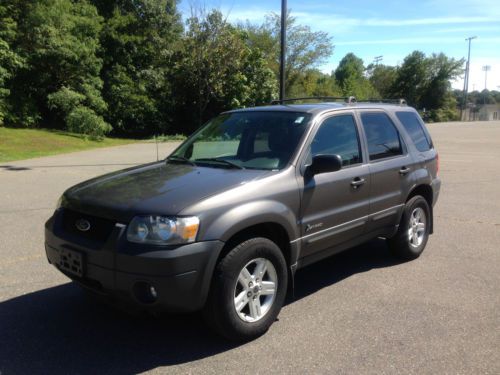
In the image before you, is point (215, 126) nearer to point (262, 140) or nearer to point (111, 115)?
point (262, 140)

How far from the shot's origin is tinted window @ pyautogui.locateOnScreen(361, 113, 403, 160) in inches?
193

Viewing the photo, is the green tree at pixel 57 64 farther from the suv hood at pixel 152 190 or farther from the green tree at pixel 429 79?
the green tree at pixel 429 79

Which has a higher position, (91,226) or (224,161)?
(224,161)

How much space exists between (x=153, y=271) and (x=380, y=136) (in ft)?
9.90

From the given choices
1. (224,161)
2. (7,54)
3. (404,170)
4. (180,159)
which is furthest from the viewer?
(7,54)

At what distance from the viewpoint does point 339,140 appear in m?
4.54

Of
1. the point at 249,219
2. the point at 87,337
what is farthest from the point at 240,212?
the point at 87,337

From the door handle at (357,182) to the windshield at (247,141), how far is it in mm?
722

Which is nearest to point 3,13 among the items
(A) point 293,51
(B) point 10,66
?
(B) point 10,66

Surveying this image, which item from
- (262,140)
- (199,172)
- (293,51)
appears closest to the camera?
(199,172)

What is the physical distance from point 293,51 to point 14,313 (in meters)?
47.8

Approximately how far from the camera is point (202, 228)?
3.21 meters

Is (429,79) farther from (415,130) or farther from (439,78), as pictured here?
(415,130)

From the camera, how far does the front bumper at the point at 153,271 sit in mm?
3086
